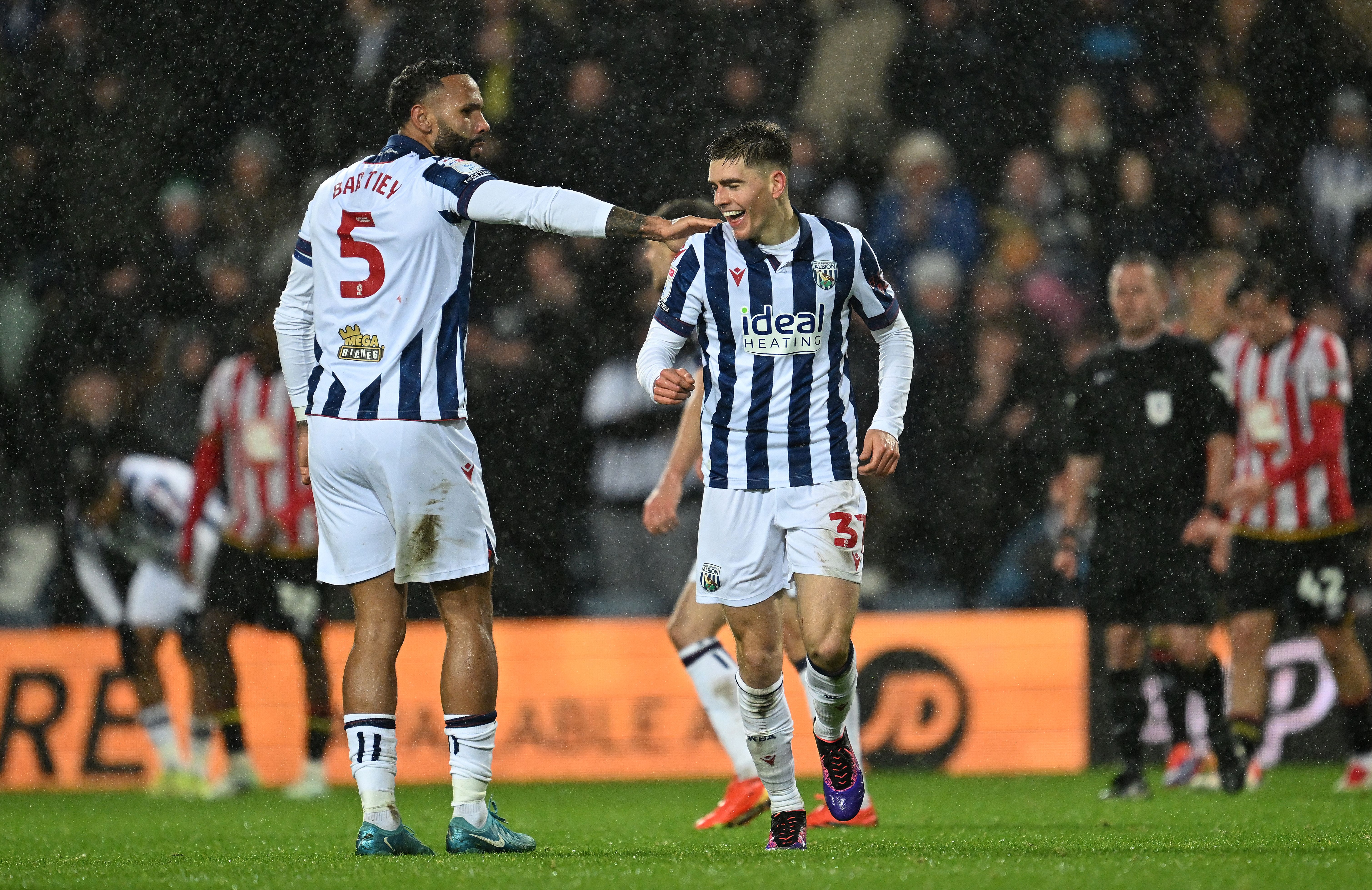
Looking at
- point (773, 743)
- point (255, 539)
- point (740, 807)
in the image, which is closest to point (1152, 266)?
point (740, 807)

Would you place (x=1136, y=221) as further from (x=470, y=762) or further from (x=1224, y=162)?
(x=470, y=762)

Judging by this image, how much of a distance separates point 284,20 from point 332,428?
22.8 ft

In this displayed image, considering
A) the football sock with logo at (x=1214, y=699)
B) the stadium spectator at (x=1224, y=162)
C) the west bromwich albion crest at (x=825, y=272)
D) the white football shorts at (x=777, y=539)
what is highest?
the stadium spectator at (x=1224, y=162)


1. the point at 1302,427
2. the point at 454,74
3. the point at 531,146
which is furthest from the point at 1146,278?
the point at 531,146

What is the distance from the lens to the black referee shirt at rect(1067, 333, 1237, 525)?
6699mm

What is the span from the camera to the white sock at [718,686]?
18.7ft

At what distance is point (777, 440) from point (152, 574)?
14.5 ft

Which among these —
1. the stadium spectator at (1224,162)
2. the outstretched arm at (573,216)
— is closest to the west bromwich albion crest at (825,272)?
the outstretched arm at (573,216)

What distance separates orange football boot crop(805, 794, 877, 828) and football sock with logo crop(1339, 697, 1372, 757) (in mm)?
2447

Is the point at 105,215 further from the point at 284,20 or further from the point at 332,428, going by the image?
the point at 332,428

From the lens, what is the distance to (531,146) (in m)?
9.93

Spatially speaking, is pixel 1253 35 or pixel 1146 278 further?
pixel 1253 35

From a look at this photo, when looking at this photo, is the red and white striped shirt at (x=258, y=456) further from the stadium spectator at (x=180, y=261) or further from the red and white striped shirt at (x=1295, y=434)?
the red and white striped shirt at (x=1295, y=434)

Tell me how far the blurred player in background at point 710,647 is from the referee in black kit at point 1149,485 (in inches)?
58.4
